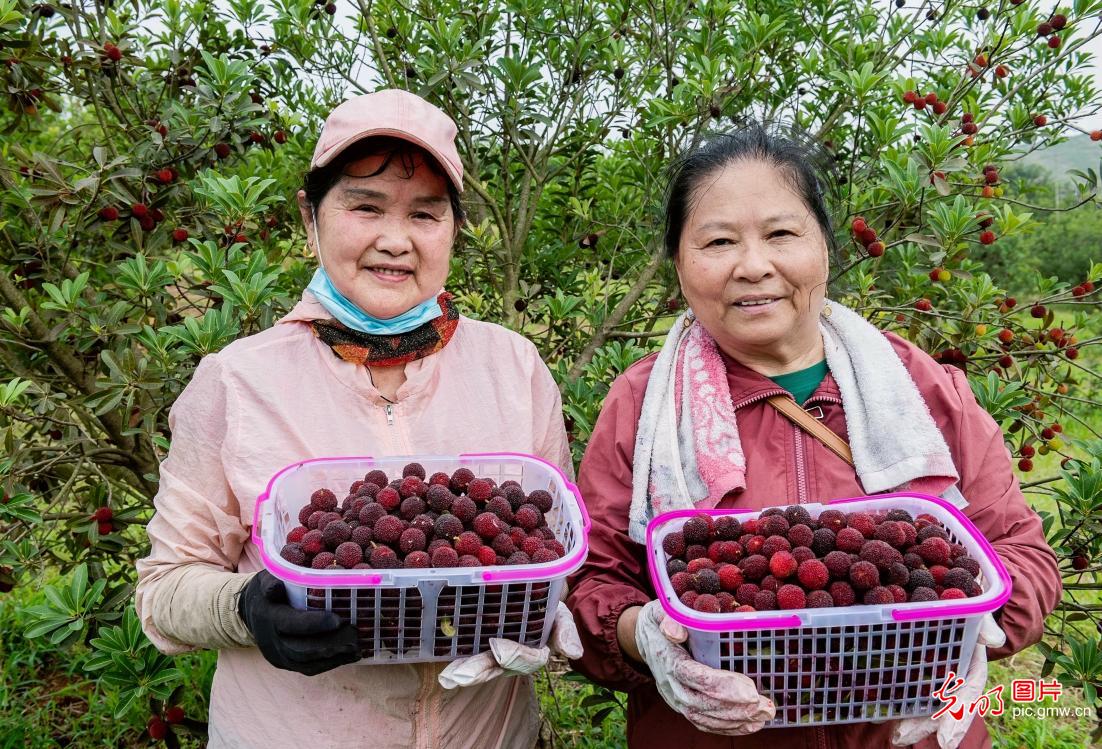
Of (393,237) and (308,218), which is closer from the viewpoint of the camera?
(393,237)

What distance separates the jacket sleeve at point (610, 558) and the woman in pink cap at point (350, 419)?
0.40ft

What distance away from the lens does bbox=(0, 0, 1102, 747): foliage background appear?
237 cm

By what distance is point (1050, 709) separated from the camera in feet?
10.6

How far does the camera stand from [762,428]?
175 centimetres

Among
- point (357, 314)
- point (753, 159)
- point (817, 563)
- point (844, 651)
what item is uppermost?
point (753, 159)

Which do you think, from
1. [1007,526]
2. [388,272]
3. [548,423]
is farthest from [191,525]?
[1007,526]

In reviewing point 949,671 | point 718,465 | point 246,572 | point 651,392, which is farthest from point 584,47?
point 949,671

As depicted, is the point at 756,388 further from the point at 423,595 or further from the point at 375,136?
the point at 375,136

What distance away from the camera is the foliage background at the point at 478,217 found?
7.78 ft

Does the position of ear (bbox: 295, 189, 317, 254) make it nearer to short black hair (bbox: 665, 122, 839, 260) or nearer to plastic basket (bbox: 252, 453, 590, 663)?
plastic basket (bbox: 252, 453, 590, 663)

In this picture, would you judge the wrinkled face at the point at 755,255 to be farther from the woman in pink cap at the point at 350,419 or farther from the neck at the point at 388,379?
the neck at the point at 388,379

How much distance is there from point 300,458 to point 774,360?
1.02m

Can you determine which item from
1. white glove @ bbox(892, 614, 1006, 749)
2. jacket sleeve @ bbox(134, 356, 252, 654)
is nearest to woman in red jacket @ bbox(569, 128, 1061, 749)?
white glove @ bbox(892, 614, 1006, 749)

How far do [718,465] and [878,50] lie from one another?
2.24 meters
